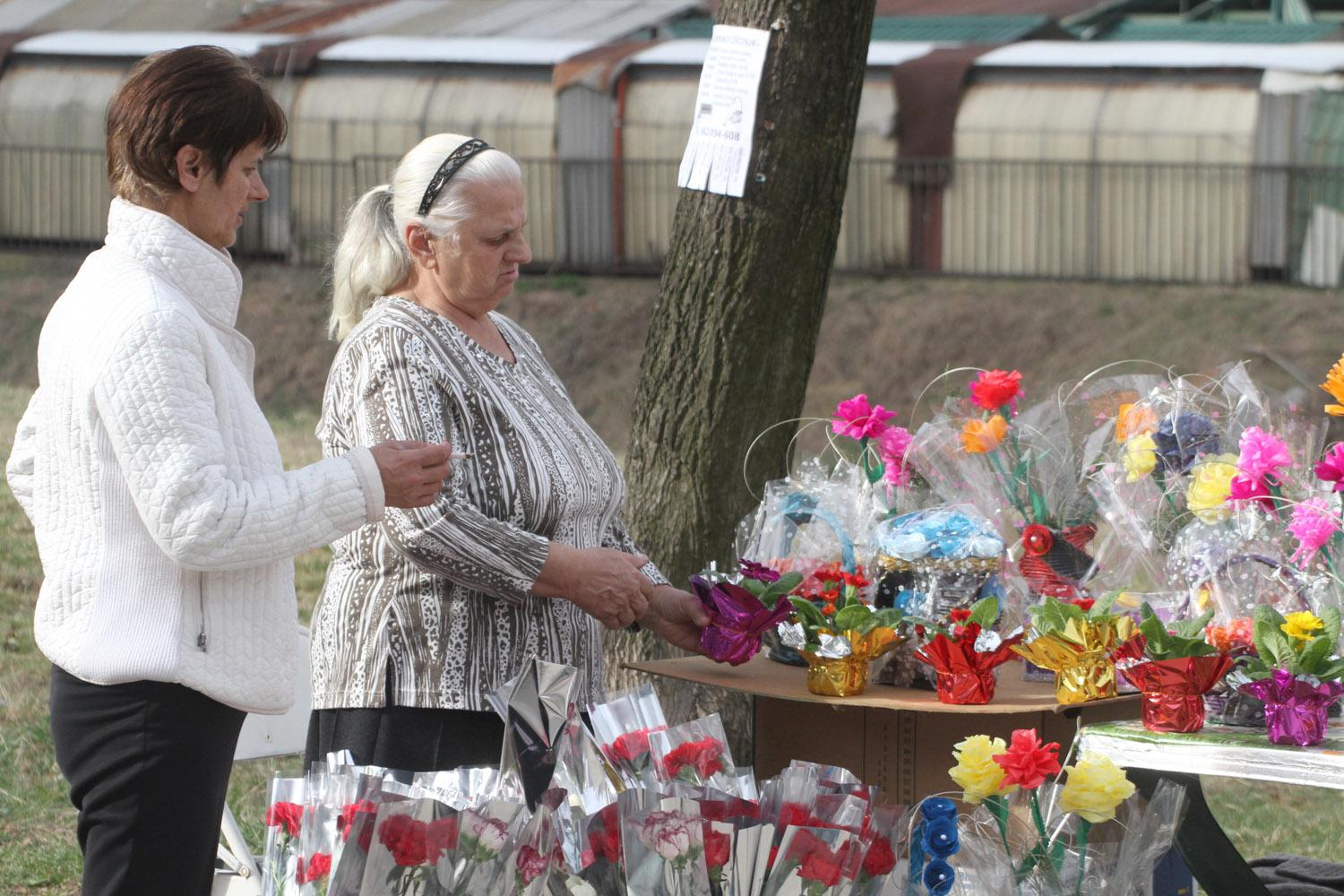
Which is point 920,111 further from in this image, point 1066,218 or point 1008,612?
point 1008,612

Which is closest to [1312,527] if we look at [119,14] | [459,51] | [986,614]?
[986,614]

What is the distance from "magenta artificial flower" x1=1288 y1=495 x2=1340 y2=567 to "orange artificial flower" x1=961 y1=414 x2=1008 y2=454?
55cm

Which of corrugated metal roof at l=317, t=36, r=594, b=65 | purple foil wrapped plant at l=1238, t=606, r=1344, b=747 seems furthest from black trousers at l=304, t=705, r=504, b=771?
corrugated metal roof at l=317, t=36, r=594, b=65

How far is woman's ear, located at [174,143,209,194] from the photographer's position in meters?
2.08

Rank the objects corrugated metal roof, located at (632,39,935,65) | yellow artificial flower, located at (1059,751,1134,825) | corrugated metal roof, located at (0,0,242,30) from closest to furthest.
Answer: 1. yellow artificial flower, located at (1059,751,1134,825)
2. corrugated metal roof, located at (632,39,935,65)
3. corrugated metal roof, located at (0,0,242,30)

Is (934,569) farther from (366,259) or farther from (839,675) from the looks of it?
(366,259)

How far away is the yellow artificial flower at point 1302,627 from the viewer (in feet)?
7.84

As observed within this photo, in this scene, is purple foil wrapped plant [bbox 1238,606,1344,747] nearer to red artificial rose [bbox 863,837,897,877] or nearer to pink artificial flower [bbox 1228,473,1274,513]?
pink artificial flower [bbox 1228,473,1274,513]

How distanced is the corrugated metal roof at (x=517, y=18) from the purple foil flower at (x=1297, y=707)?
43.7 ft

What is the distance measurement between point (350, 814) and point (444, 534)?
58cm

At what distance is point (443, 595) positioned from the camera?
2541 millimetres

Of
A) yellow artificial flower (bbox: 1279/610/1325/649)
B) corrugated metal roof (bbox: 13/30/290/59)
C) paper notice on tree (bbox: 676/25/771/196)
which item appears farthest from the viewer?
corrugated metal roof (bbox: 13/30/290/59)

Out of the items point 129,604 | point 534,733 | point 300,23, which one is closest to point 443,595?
point 534,733

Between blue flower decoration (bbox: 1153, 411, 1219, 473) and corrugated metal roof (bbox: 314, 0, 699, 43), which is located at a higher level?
corrugated metal roof (bbox: 314, 0, 699, 43)
